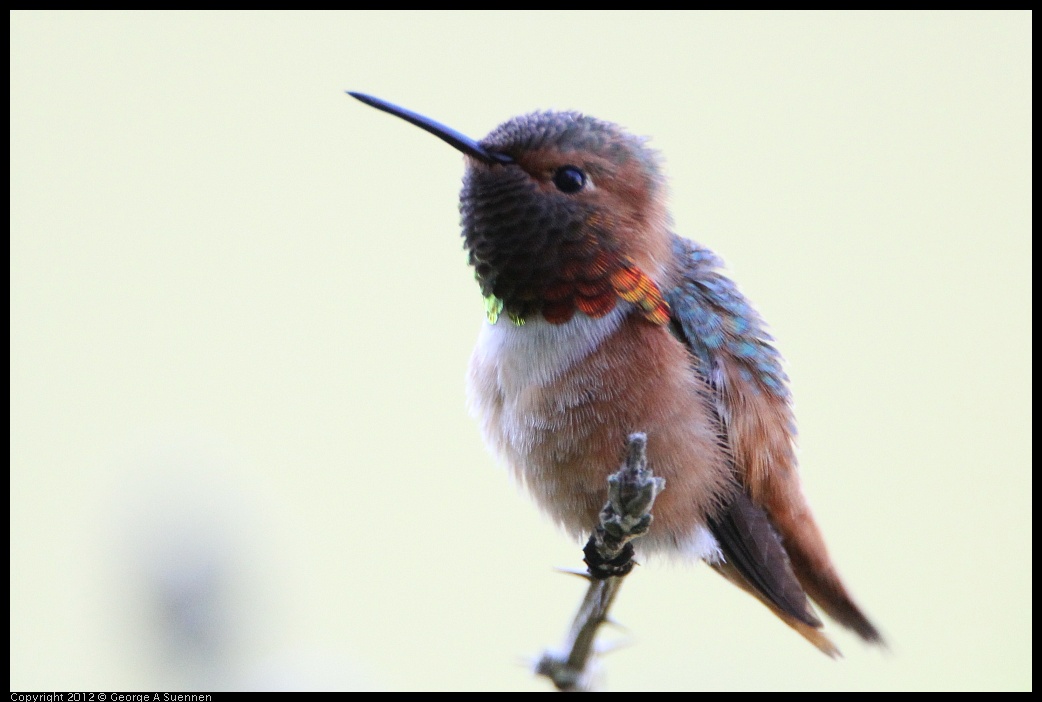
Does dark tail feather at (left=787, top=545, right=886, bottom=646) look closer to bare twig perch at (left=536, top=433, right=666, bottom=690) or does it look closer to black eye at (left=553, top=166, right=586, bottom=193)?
bare twig perch at (left=536, top=433, right=666, bottom=690)

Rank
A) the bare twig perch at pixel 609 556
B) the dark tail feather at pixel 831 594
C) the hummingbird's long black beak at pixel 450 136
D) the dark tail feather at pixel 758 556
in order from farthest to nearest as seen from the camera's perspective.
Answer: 1. the dark tail feather at pixel 831 594
2. the dark tail feather at pixel 758 556
3. the hummingbird's long black beak at pixel 450 136
4. the bare twig perch at pixel 609 556

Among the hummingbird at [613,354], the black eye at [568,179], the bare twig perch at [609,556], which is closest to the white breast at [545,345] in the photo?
the hummingbird at [613,354]

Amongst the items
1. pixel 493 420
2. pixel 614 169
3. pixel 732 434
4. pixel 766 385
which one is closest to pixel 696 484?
pixel 732 434

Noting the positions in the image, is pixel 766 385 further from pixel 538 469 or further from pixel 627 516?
pixel 627 516

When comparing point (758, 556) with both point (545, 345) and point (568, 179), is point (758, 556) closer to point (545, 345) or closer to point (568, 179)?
point (545, 345)

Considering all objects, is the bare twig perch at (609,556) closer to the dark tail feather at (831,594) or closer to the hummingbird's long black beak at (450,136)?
the hummingbird's long black beak at (450,136)
